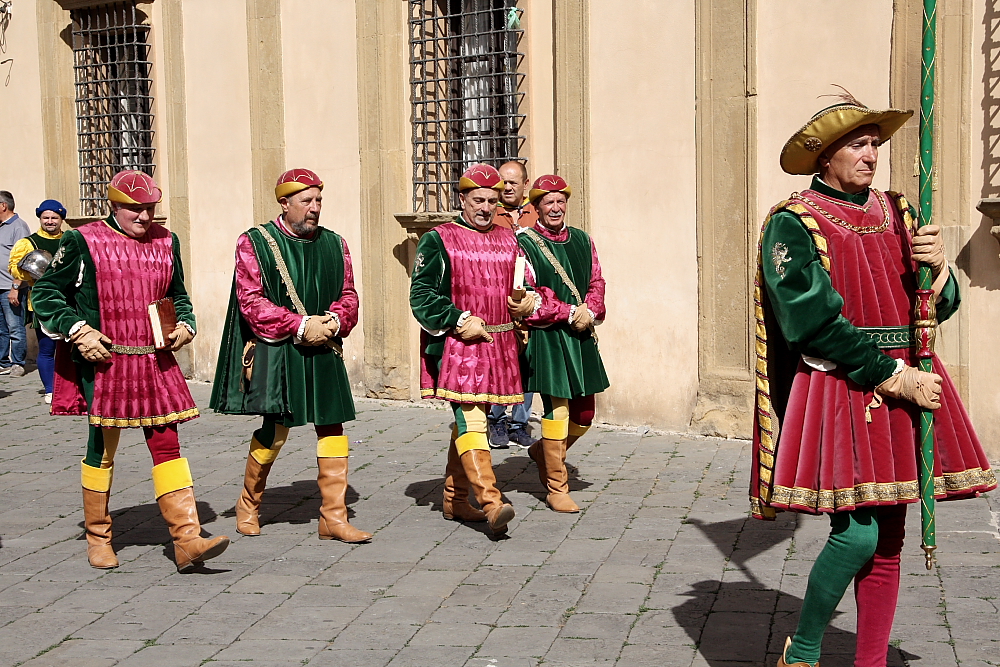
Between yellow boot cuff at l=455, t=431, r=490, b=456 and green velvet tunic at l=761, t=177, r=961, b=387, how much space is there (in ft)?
9.17

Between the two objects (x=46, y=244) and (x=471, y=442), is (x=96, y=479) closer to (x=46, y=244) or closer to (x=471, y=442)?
(x=471, y=442)

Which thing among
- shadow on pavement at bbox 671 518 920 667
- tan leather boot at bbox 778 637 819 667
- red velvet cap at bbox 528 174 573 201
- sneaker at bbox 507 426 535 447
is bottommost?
sneaker at bbox 507 426 535 447

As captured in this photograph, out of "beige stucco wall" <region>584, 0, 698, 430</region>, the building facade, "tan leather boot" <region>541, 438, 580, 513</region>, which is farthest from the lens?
"beige stucco wall" <region>584, 0, 698, 430</region>

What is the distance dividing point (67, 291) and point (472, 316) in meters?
1.96

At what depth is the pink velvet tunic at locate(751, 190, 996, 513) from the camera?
4141 mm

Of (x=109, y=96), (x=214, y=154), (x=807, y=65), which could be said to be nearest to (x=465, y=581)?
(x=807, y=65)

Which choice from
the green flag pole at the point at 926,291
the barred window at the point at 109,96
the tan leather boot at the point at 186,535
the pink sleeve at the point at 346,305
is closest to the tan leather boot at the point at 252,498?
the tan leather boot at the point at 186,535

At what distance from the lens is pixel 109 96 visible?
46.3 ft

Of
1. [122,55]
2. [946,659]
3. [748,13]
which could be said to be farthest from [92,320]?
[122,55]

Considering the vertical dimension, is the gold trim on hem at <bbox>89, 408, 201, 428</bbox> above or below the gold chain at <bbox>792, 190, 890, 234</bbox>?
below

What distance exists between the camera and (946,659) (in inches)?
186

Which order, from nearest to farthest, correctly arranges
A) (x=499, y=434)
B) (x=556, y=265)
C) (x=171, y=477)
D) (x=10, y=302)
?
(x=171, y=477) → (x=556, y=265) → (x=499, y=434) → (x=10, y=302)

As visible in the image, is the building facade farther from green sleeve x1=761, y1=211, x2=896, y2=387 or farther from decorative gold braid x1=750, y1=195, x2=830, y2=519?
green sleeve x1=761, y1=211, x2=896, y2=387

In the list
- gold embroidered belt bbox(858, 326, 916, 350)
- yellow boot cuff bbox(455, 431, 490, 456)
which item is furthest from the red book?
gold embroidered belt bbox(858, 326, 916, 350)
